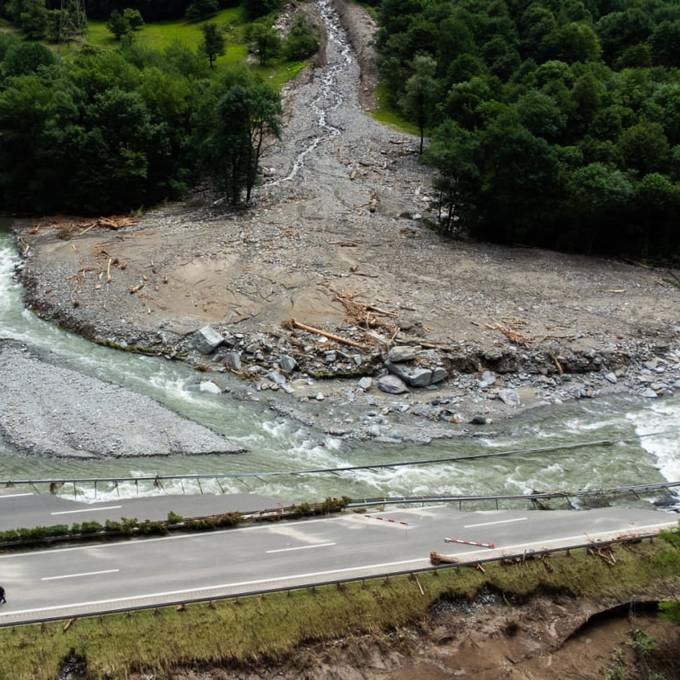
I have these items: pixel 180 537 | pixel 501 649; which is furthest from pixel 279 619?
pixel 501 649

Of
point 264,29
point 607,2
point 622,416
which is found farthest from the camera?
point 264,29

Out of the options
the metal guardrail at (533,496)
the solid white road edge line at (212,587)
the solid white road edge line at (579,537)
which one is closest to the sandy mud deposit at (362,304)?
the metal guardrail at (533,496)

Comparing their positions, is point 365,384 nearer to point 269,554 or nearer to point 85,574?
point 269,554

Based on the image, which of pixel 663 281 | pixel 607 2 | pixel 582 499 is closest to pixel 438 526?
pixel 582 499

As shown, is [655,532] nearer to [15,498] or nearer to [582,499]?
[582,499]

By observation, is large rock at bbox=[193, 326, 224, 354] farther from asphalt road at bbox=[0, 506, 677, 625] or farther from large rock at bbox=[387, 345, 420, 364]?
asphalt road at bbox=[0, 506, 677, 625]

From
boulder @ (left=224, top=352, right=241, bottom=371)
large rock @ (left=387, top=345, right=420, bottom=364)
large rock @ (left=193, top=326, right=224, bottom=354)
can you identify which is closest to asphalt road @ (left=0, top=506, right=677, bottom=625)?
large rock @ (left=387, top=345, right=420, bottom=364)

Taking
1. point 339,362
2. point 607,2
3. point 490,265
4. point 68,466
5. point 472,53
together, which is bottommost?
point 68,466
